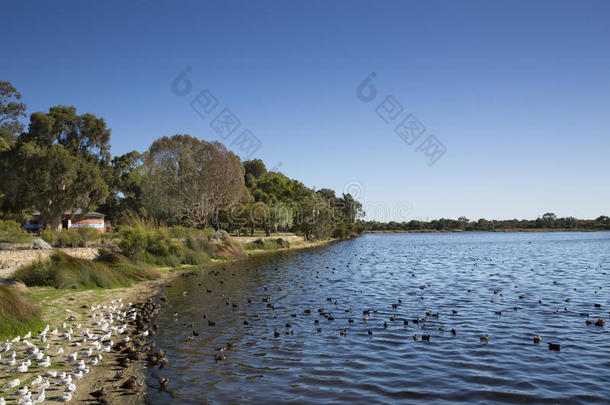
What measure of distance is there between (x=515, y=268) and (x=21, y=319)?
3773 cm

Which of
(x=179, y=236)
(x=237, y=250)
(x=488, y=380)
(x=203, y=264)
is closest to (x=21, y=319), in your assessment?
(x=488, y=380)

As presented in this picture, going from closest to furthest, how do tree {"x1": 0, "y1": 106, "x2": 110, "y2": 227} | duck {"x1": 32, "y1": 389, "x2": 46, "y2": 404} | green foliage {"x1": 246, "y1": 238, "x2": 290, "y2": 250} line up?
1. duck {"x1": 32, "y1": 389, "x2": 46, "y2": 404}
2. tree {"x1": 0, "y1": 106, "x2": 110, "y2": 227}
3. green foliage {"x1": 246, "y1": 238, "x2": 290, "y2": 250}

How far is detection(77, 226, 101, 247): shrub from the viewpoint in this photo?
33.1m

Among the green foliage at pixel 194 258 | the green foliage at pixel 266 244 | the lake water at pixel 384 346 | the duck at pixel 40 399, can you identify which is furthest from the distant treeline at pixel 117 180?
the duck at pixel 40 399

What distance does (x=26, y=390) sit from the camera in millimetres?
8094

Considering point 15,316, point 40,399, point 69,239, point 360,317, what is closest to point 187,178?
point 69,239

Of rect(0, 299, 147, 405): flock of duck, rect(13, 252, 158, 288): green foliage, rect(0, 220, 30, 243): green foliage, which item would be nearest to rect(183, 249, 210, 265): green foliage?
rect(13, 252, 158, 288): green foliage

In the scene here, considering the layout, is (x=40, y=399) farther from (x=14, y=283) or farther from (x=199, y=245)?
(x=199, y=245)

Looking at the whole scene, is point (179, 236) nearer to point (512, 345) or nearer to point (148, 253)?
point (148, 253)

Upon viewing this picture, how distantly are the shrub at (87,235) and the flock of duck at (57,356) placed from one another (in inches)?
783

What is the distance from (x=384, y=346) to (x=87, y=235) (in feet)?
94.4

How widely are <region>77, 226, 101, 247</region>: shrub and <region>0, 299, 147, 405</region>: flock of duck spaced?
65.2 ft

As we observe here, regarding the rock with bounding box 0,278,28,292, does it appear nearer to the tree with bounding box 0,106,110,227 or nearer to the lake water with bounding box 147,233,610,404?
the lake water with bounding box 147,233,610,404

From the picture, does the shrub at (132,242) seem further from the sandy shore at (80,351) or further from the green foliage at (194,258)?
the sandy shore at (80,351)
